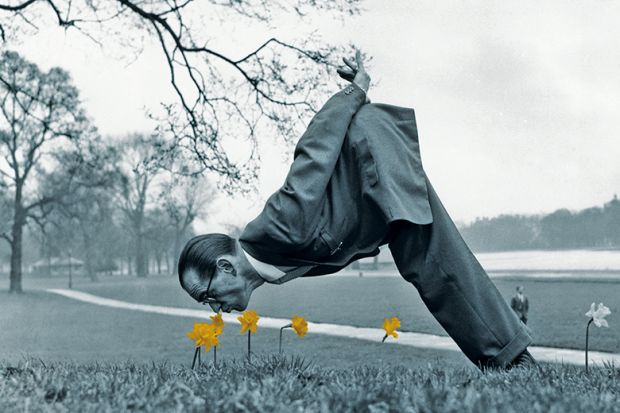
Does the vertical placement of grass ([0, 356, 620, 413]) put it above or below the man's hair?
below

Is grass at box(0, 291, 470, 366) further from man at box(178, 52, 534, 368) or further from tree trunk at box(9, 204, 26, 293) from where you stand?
tree trunk at box(9, 204, 26, 293)

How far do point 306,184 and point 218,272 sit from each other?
22.5 inches

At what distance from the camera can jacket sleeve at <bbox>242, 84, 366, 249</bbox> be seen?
315 centimetres

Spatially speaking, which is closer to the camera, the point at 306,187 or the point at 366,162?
the point at 306,187

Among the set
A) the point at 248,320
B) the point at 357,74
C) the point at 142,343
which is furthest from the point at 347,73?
the point at 142,343

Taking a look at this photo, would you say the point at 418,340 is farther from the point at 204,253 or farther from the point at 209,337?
the point at 204,253

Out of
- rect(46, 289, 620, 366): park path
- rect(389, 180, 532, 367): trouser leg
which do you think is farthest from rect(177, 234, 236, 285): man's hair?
rect(46, 289, 620, 366): park path

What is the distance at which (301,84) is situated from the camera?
973cm

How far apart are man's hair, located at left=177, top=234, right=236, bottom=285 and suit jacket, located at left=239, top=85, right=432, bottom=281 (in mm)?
87

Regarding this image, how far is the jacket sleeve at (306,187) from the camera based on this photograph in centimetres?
315

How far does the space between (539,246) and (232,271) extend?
4813 cm

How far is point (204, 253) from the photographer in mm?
3312

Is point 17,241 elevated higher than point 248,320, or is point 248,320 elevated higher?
point 17,241

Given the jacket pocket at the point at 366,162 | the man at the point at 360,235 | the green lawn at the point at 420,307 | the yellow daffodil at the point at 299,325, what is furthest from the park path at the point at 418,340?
the jacket pocket at the point at 366,162
